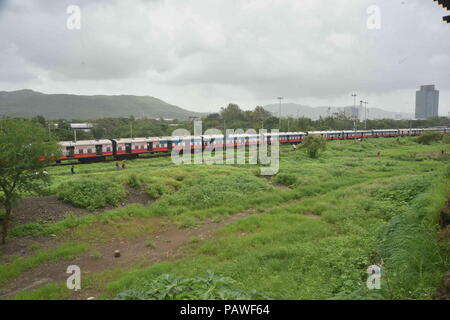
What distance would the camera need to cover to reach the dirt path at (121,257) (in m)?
8.20

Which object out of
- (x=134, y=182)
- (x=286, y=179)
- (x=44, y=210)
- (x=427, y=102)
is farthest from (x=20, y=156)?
(x=427, y=102)

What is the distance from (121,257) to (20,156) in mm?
5585

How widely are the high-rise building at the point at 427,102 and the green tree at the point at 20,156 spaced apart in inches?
5688

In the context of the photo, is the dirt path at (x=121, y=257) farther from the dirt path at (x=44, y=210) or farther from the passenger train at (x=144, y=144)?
the passenger train at (x=144, y=144)

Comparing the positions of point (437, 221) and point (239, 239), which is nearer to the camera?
point (437, 221)

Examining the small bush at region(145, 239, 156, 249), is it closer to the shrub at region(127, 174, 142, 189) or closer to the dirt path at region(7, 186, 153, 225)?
the dirt path at region(7, 186, 153, 225)

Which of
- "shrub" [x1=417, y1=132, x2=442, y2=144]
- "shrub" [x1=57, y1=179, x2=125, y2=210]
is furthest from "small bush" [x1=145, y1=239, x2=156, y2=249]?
"shrub" [x1=417, y1=132, x2=442, y2=144]

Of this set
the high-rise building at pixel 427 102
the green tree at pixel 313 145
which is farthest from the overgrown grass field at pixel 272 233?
the high-rise building at pixel 427 102

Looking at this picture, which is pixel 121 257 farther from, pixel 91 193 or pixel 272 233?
pixel 91 193

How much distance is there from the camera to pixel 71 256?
32.3ft

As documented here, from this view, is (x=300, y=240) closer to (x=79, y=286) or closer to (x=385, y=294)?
(x=385, y=294)

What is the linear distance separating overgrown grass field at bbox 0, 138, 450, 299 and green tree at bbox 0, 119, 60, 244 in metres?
1.34

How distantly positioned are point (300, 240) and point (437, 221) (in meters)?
4.08
